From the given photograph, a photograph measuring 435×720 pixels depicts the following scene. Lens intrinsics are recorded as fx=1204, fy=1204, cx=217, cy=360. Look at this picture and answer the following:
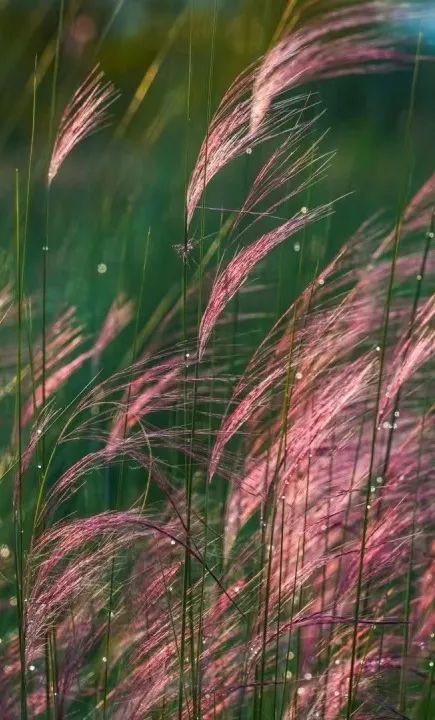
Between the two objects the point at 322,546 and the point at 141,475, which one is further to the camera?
the point at 141,475

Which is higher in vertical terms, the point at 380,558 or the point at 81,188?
the point at 81,188

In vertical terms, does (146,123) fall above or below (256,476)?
above


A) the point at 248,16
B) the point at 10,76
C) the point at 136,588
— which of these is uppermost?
the point at 10,76

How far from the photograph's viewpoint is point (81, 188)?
3520 millimetres

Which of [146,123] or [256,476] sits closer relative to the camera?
[256,476]

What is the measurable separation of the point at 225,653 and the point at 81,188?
2.48 metres

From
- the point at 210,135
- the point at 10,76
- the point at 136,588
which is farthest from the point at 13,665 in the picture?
the point at 10,76

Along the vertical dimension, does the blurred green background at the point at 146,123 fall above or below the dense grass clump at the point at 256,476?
above

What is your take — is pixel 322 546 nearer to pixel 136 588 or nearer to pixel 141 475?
pixel 136 588

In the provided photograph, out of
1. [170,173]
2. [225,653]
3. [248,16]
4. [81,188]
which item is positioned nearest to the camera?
[225,653]

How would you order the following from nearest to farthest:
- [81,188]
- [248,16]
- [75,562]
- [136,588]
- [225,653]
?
[75,562], [225,653], [136,588], [248,16], [81,188]

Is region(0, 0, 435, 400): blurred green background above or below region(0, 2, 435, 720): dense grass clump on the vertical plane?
above

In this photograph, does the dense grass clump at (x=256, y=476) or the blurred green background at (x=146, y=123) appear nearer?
the dense grass clump at (x=256, y=476)

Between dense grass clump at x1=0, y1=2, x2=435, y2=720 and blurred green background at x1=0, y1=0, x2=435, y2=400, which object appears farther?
blurred green background at x1=0, y1=0, x2=435, y2=400
